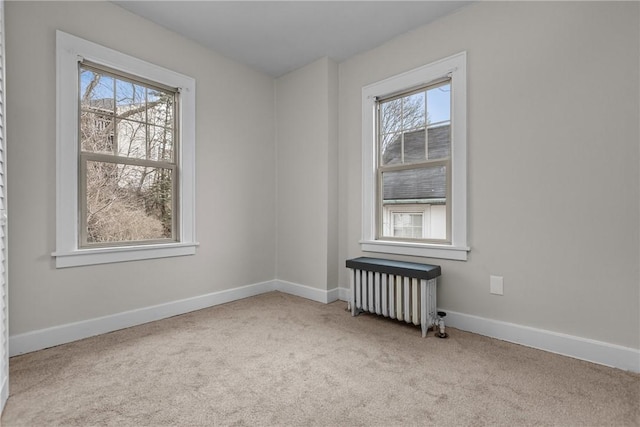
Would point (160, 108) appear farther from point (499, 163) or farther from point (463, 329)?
point (463, 329)

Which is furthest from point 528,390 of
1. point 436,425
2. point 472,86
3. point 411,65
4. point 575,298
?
point 411,65

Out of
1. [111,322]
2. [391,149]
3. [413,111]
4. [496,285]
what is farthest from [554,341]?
[111,322]

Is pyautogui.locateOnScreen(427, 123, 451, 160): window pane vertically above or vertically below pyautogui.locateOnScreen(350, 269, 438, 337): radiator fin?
above

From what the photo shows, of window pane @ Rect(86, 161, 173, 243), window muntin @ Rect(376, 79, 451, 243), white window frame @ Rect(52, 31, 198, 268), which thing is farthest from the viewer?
window muntin @ Rect(376, 79, 451, 243)

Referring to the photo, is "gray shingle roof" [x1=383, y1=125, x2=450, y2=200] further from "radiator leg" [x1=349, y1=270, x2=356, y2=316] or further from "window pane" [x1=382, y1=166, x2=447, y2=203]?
"radiator leg" [x1=349, y1=270, x2=356, y2=316]

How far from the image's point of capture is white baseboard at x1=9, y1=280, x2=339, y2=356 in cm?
228

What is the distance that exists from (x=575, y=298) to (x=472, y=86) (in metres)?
1.79

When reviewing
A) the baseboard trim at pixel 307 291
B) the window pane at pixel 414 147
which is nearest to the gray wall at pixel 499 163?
the window pane at pixel 414 147

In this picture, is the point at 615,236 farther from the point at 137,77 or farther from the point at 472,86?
the point at 137,77

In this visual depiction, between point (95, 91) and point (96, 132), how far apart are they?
0.34 metres

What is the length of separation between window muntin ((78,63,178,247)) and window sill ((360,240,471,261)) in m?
2.01

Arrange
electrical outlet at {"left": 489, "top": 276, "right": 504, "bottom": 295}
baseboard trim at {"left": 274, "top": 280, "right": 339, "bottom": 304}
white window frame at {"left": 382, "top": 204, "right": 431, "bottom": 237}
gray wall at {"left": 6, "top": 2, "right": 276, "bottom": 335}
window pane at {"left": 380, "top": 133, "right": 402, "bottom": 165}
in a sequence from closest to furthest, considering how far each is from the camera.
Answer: gray wall at {"left": 6, "top": 2, "right": 276, "bottom": 335}, electrical outlet at {"left": 489, "top": 276, "right": 504, "bottom": 295}, white window frame at {"left": 382, "top": 204, "right": 431, "bottom": 237}, window pane at {"left": 380, "top": 133, "right": 402, "bottom": 165}, baseboard trim at {"left": 274, "top": 280, "right": 339, "bottom": 304}

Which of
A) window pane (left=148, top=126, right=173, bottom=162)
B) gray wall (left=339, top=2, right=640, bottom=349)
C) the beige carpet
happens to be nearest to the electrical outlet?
gray wall (left=339, top=2, right=640, bottom=349)

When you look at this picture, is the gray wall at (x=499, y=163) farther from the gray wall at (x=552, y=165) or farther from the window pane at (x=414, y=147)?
the window pane at (x=414, y=147)
